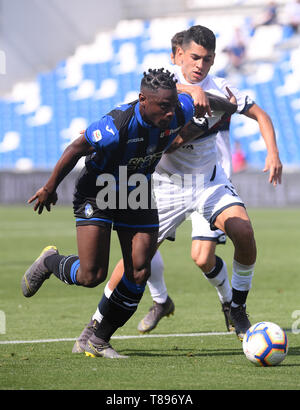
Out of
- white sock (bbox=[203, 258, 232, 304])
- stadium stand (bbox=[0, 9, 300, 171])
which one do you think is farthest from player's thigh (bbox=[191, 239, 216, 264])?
stadium stand (bbox=[0, 9, 300, 171])

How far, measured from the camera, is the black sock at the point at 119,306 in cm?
598

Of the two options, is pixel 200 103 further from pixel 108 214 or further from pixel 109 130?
pixel 108 214

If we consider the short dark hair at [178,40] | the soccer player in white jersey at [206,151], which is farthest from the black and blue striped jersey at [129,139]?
the short dark hair at [178,40]

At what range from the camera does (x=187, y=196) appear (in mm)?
7082

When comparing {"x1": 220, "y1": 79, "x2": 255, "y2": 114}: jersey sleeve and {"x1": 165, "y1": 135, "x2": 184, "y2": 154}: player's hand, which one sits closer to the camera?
{"x1": 165, "y1": 135, "x2": 184, "y2": 154}: player's hand

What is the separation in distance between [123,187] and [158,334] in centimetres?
197

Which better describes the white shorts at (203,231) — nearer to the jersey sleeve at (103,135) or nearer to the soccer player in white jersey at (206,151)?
the soccer player in white jersey at (206,151)

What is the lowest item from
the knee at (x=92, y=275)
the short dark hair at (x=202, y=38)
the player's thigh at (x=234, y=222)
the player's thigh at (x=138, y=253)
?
the knee at (x=92, y=275)

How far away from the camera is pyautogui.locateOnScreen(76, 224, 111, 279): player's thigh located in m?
5.99

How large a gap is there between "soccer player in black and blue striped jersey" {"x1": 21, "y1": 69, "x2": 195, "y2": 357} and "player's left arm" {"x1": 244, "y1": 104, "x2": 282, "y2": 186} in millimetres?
981

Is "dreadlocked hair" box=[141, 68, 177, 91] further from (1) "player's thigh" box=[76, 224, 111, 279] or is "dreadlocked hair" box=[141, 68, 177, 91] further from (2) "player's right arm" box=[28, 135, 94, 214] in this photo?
(1) "player's thigh" box=[76, 224, 111, 279]

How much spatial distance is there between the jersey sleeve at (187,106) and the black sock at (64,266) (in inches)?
54.2

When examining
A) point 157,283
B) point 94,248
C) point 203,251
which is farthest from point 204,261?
point 94,248

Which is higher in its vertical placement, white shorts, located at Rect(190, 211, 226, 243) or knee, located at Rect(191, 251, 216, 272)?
white shorts, located at Rect(190, 211, 226, 243)
